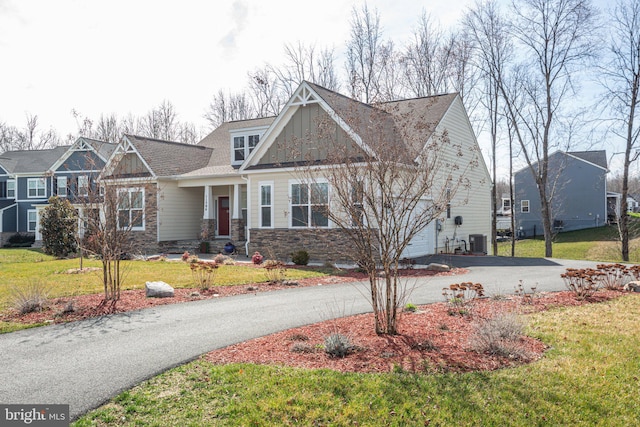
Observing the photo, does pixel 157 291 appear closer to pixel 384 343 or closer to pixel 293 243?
pixel 384 343

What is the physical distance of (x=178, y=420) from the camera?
4504mm

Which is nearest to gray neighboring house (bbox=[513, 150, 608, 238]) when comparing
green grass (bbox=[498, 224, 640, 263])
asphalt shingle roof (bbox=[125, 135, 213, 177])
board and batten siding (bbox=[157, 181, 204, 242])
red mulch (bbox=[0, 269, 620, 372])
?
green grass (bbox=[498, 224, 640, 263])

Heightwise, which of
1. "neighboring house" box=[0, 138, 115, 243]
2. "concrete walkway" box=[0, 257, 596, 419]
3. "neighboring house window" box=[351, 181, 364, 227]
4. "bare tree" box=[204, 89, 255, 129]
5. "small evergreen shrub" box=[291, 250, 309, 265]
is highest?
"bare tree" box=[204, 89, 255, 129]

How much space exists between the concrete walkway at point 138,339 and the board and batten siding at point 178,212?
13254 millimetres

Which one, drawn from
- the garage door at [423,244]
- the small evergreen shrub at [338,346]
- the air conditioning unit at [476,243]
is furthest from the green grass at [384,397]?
the air conditioning unit at [476,243]

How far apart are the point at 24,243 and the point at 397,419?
37391 mm

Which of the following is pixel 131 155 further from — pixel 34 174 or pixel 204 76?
pixel 34 174

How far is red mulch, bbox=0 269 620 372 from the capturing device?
5871 mm

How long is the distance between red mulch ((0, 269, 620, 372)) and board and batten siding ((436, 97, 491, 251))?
38.5ft

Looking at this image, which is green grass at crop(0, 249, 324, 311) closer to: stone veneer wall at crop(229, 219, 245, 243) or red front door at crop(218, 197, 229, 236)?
stone veneer wall at crop(229, 219, 245, 243)

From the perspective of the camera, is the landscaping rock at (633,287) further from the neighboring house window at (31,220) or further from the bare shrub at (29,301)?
the neighboring house window at (31,220)

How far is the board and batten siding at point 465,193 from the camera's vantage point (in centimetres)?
2127

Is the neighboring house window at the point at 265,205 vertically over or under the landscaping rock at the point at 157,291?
over

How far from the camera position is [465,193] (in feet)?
74.1
